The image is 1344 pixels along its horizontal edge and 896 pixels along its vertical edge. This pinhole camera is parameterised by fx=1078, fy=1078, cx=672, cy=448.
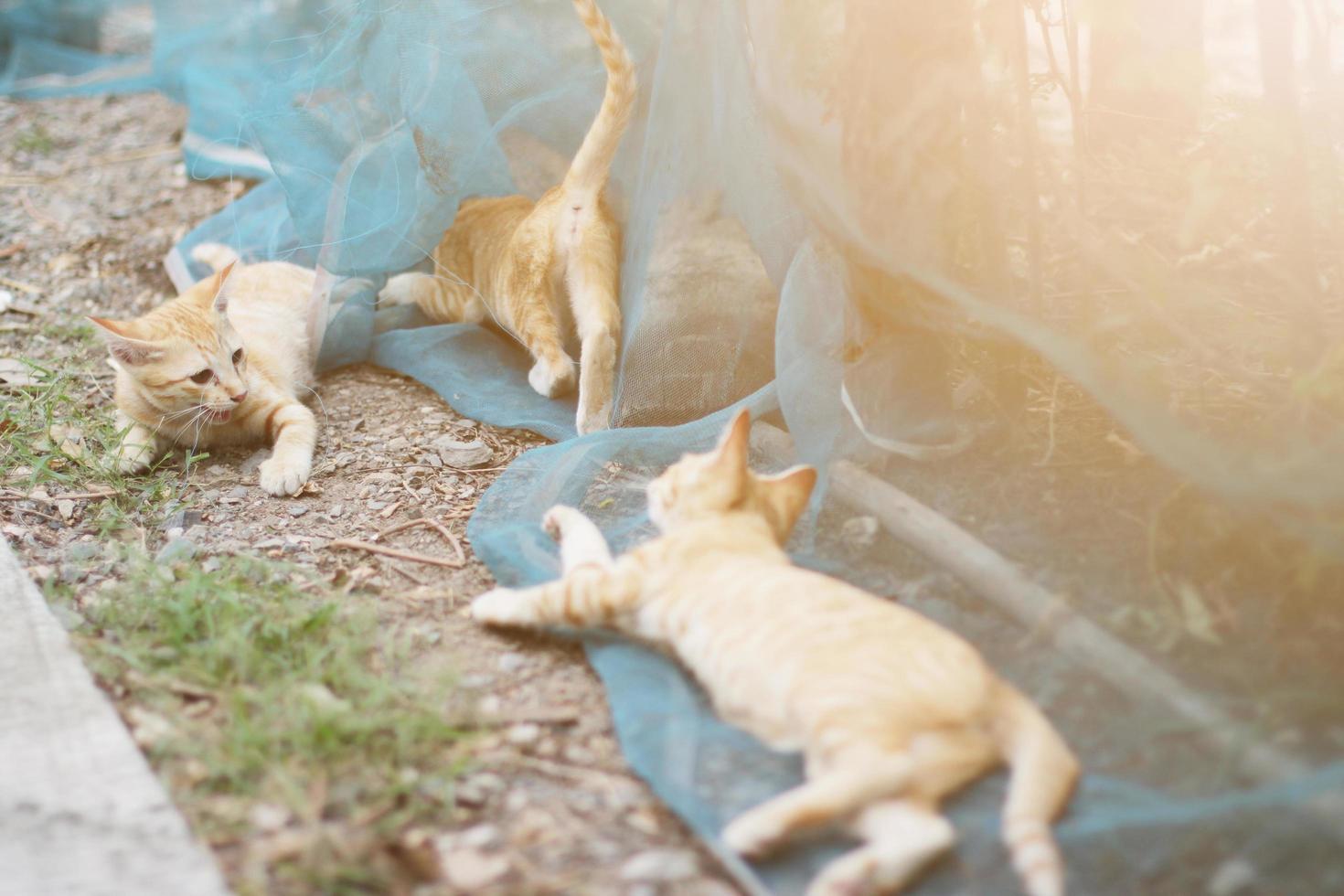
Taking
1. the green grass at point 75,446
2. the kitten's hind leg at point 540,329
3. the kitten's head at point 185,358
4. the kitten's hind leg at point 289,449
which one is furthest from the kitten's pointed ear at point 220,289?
the kitten's hind leg at point 540,329

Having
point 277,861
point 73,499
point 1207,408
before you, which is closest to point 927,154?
point 1207,408

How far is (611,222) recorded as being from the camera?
130 inches

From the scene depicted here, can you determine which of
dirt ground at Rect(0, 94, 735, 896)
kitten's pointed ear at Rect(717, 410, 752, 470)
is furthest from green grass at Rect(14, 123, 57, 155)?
kitten's pointed ear at Rect(717, 410, 752, 470)

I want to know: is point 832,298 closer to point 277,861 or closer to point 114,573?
point 277,861

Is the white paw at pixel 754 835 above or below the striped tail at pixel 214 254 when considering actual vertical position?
below

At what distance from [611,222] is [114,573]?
1677 mm

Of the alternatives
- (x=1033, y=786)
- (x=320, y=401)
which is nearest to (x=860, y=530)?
(x=1033, y=786)

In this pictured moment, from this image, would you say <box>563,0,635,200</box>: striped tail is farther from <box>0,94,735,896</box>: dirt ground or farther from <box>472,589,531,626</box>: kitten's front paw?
<box>472,589,531,626</box>: kitten's front paw

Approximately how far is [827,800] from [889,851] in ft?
0.35

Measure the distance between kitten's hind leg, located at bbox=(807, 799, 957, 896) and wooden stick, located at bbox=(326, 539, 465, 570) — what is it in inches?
50.9

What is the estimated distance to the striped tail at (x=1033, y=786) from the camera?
1496mm

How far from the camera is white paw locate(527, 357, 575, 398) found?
10.7ft

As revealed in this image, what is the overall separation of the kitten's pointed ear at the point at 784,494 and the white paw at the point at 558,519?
18.6 inches

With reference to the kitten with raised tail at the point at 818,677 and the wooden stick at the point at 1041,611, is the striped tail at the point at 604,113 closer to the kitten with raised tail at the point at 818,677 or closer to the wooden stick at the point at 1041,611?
the wooden stick at the point at 1041,611
